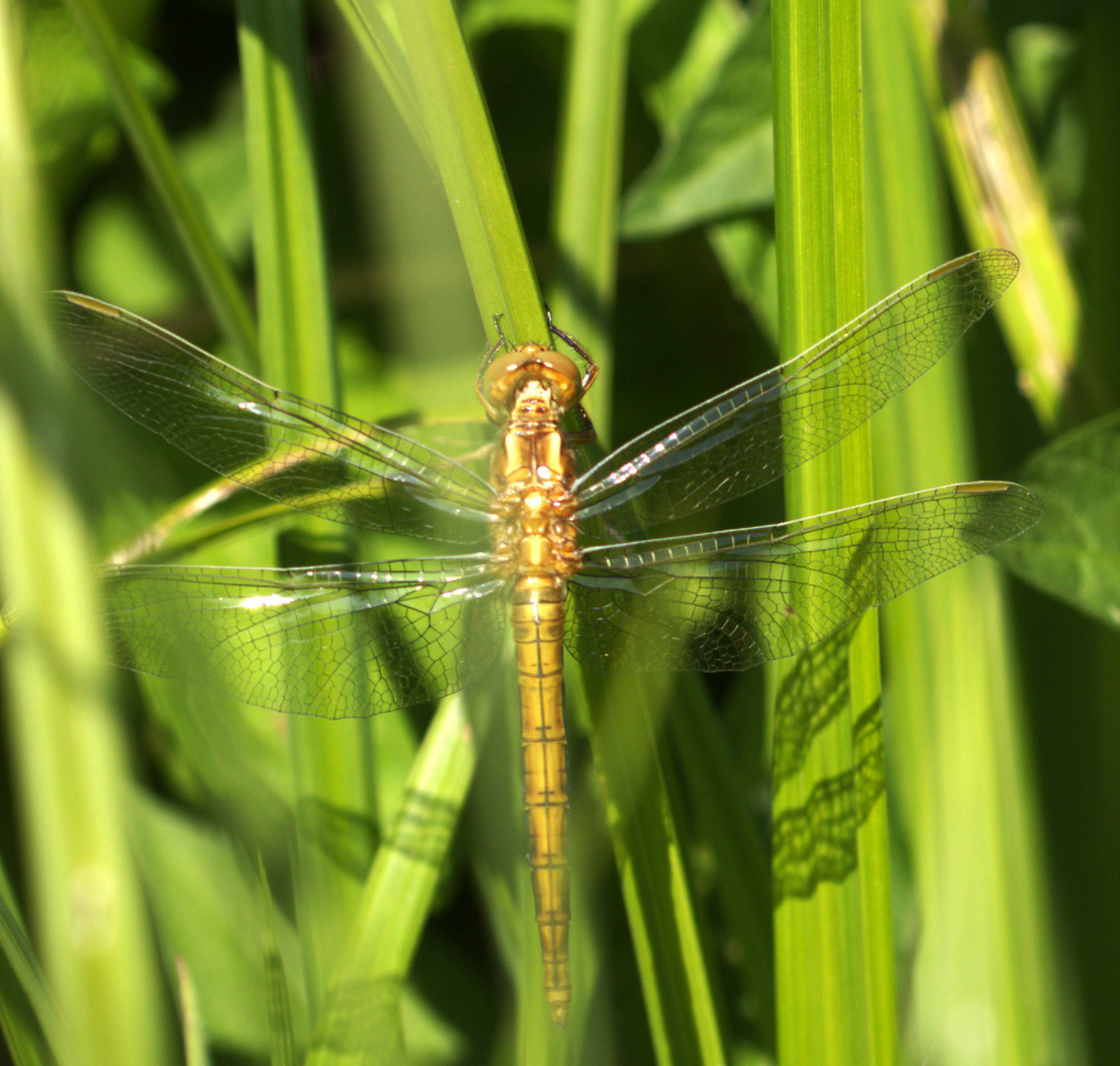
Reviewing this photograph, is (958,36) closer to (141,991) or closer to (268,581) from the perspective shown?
(268,581)

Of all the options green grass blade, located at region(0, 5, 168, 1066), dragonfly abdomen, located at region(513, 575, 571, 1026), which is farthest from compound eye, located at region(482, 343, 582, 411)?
green grass blade, located at region(0, 5, 168, 1066)

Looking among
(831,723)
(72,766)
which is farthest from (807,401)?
(72,766)

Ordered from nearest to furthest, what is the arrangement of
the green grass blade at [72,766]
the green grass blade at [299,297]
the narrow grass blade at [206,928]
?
the green grass blade at [72,766] < the green grass blade at [299,297] < the narrow grass blade at [206,928]

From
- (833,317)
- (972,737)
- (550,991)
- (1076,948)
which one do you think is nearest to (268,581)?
(550,991)

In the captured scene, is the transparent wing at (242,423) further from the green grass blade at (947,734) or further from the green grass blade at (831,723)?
the green grass blade at (947,734)

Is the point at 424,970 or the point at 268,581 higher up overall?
the point at 268,581

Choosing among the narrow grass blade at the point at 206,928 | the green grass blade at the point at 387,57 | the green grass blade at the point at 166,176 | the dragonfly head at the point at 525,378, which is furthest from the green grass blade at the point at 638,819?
the narrow grass blade at the point at 206,928
